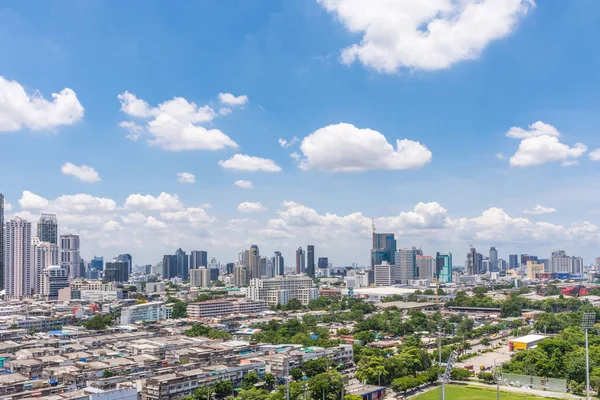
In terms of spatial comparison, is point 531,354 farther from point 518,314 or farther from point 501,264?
point 501,264

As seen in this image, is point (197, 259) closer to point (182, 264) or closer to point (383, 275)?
point (182, 264)

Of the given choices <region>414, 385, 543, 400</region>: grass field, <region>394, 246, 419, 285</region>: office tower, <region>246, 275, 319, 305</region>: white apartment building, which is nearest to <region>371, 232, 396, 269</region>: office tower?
<region>394, 246, 419, 285</region>: office tower

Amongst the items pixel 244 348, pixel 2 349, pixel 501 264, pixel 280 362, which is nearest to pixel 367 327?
pixel 244 348

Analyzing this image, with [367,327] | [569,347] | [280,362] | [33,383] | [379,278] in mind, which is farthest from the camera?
[379,278]

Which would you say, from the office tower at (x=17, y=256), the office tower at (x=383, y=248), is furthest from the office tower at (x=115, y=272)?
the office tower at (x=383, y=248)

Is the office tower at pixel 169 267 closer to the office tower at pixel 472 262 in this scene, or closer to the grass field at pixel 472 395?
the office tower at pixel 472 262

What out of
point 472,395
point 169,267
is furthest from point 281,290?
point 169,267
